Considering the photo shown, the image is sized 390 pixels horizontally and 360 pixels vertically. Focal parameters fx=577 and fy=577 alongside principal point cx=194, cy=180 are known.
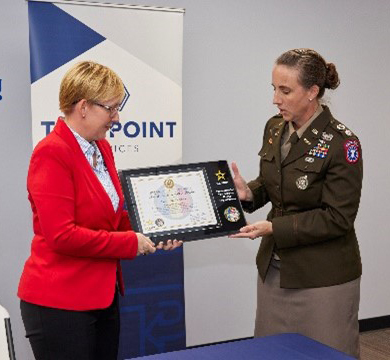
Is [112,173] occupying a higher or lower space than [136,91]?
lower

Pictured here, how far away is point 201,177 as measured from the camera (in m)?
2.29

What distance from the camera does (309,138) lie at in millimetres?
2260

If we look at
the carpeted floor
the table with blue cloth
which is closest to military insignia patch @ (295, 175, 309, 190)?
the table with blue cloth

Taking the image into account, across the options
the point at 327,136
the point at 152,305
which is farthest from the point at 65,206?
the point at 152,305

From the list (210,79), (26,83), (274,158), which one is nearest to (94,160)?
(274,158)

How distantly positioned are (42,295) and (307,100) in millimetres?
1220

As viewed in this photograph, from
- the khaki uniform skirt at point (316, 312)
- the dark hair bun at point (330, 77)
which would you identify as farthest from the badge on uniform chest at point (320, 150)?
the khaki uniform skirt at point (316, 312)

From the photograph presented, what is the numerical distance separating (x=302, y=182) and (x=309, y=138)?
0.18 metres

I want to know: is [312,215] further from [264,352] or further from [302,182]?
[264,352]

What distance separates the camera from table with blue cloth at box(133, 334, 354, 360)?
71.7 inches

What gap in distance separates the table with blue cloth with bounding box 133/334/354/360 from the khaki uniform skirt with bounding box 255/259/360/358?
0.29m

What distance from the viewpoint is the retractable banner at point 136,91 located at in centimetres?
273

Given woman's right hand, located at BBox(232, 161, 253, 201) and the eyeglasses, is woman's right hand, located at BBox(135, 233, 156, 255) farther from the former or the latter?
woman's right hand, located at BBox(232, 161, 253, 201)

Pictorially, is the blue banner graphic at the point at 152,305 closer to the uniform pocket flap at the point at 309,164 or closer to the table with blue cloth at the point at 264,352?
the uniform pocket flap at the point at 309,164
